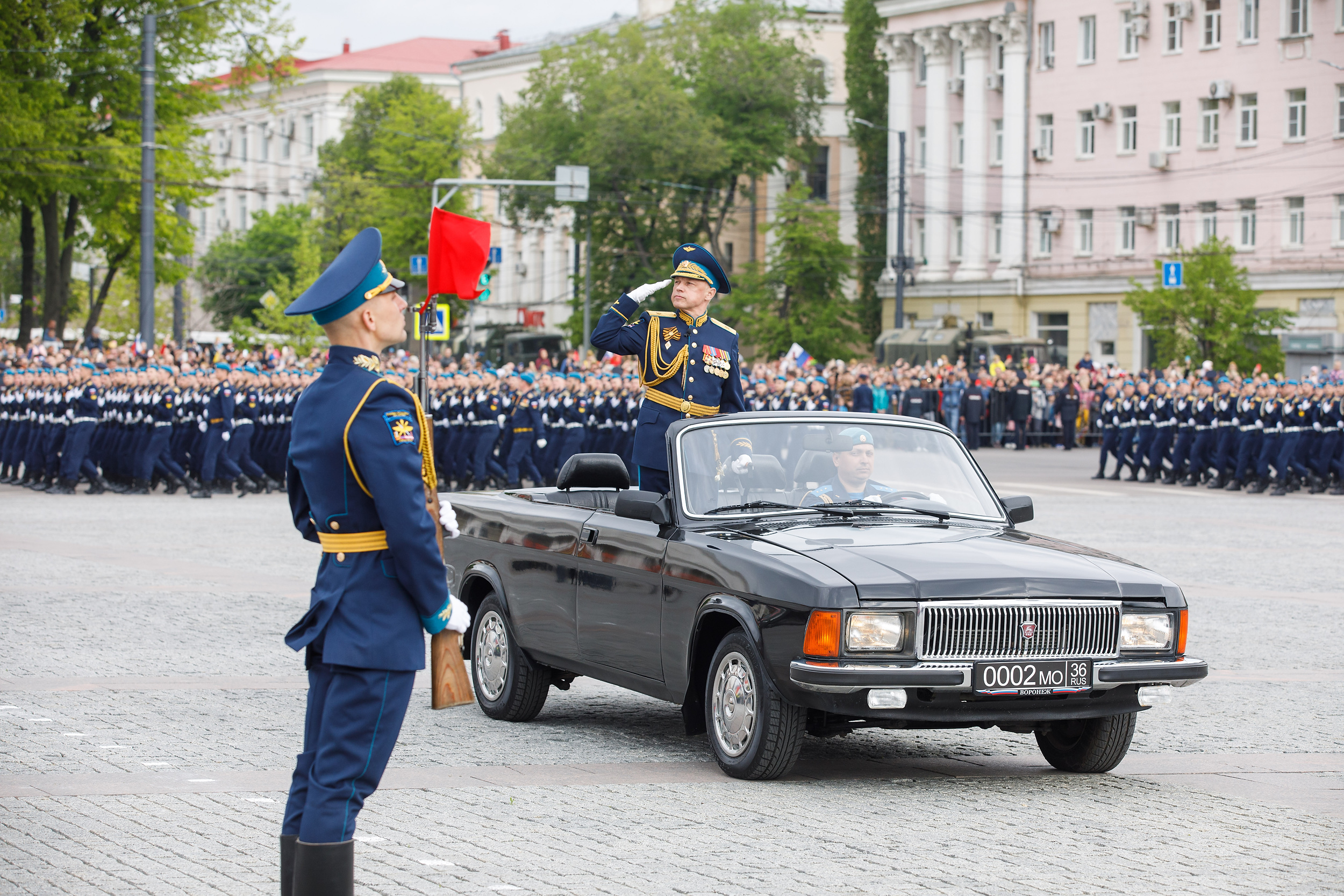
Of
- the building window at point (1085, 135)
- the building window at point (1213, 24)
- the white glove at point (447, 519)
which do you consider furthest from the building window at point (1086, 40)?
the white glove at point (447, 519)

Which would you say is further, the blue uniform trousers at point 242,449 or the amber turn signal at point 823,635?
the blue uniform trousers at point 242,449

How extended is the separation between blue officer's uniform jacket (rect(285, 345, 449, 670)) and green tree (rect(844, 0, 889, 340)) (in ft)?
237

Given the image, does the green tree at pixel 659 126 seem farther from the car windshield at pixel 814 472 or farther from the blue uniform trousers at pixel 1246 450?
the car windshield at pixel 814 472

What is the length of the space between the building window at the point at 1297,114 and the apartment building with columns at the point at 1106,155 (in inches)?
2.3

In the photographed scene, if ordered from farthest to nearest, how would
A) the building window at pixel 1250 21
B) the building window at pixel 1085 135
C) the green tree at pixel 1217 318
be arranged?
the building window at pixel 1085 135 < the building window at pixel 1250 21 < the green tree at pixel 1217 318

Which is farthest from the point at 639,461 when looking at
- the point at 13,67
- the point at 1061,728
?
the point at 13,67

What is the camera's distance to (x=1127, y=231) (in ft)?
212

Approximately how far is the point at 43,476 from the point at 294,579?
14.7 metres

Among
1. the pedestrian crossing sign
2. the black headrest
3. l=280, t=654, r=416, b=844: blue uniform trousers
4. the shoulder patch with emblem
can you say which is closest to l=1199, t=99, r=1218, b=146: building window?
the pedestrian crossing sign

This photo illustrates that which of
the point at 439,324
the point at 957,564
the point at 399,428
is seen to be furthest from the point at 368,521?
the point at 439,324

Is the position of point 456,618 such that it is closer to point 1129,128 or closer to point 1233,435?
point 1233,435

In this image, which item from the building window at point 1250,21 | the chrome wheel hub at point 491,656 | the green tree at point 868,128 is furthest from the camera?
the green tree at point 868,128

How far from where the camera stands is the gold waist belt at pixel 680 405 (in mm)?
10461

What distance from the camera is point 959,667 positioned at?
23.6ft
